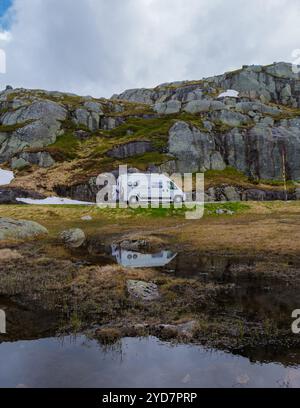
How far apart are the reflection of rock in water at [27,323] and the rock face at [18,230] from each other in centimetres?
2399

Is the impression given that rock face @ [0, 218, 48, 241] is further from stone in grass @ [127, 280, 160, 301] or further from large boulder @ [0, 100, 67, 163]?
large boulder @ [0, 100, 67, 163]

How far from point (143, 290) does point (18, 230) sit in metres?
27.3

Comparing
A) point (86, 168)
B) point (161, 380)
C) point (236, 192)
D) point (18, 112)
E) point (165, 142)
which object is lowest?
point (161, 380)

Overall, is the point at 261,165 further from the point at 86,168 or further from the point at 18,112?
the point at 18,112

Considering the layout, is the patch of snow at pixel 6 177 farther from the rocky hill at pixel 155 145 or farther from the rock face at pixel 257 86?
the rock face at pixel 257 86

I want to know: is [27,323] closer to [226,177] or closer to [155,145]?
[226,177]

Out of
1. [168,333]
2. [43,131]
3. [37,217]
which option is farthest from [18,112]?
[168,333]

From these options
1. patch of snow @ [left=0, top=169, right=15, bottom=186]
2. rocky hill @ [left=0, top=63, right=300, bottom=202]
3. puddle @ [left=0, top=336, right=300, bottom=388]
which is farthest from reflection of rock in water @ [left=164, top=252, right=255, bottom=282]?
patch of snow @ [left=0, top=169, right=15, bottom=186]

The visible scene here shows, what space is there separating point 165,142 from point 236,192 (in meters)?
31.3

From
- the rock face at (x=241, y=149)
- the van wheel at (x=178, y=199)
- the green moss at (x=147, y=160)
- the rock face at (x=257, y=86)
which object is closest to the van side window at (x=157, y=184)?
the van wheel at (x=178, y=199)

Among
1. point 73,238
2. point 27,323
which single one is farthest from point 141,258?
point 27,323

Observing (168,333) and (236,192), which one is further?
(236,192)

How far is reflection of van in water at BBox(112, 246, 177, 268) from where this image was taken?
31.8 meters

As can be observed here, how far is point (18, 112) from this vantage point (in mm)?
130750
